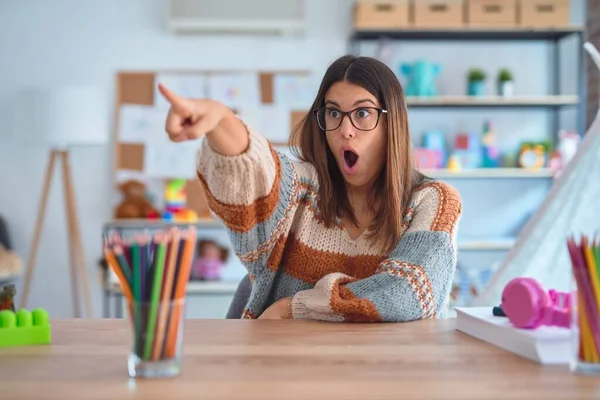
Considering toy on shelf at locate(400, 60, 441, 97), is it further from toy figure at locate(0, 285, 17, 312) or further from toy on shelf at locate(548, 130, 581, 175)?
toy figure at locate(0, 285, 17, 312)

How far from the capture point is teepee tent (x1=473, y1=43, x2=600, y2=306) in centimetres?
295

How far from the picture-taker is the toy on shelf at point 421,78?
4.28 metres

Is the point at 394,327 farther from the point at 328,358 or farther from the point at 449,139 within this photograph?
the point at 449,139

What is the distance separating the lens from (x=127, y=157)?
452 cm

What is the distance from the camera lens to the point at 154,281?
92 cm

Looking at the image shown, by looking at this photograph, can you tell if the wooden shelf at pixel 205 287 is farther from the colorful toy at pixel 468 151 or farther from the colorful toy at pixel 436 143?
the colorful toy at pixel 468 151

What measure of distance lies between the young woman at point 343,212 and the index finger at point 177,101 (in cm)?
27

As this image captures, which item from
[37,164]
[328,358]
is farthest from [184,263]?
[37,164]

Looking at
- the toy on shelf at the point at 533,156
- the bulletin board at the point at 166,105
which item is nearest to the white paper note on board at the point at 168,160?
the bulletin board at the point at 166,105

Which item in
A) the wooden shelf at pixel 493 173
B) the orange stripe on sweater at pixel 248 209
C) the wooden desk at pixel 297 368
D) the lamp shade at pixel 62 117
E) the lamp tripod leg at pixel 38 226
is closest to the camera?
the wooden desk at pixel 297 368

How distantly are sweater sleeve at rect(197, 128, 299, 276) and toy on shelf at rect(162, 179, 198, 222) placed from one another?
8.95ft

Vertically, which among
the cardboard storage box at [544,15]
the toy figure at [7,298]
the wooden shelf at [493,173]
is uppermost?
the cardboard storage box at [544,15]

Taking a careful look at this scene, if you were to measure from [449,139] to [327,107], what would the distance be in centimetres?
296

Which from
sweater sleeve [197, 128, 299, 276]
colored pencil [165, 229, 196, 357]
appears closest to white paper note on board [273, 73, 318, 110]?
sweater sleeve [197, 128, 299, 276]
